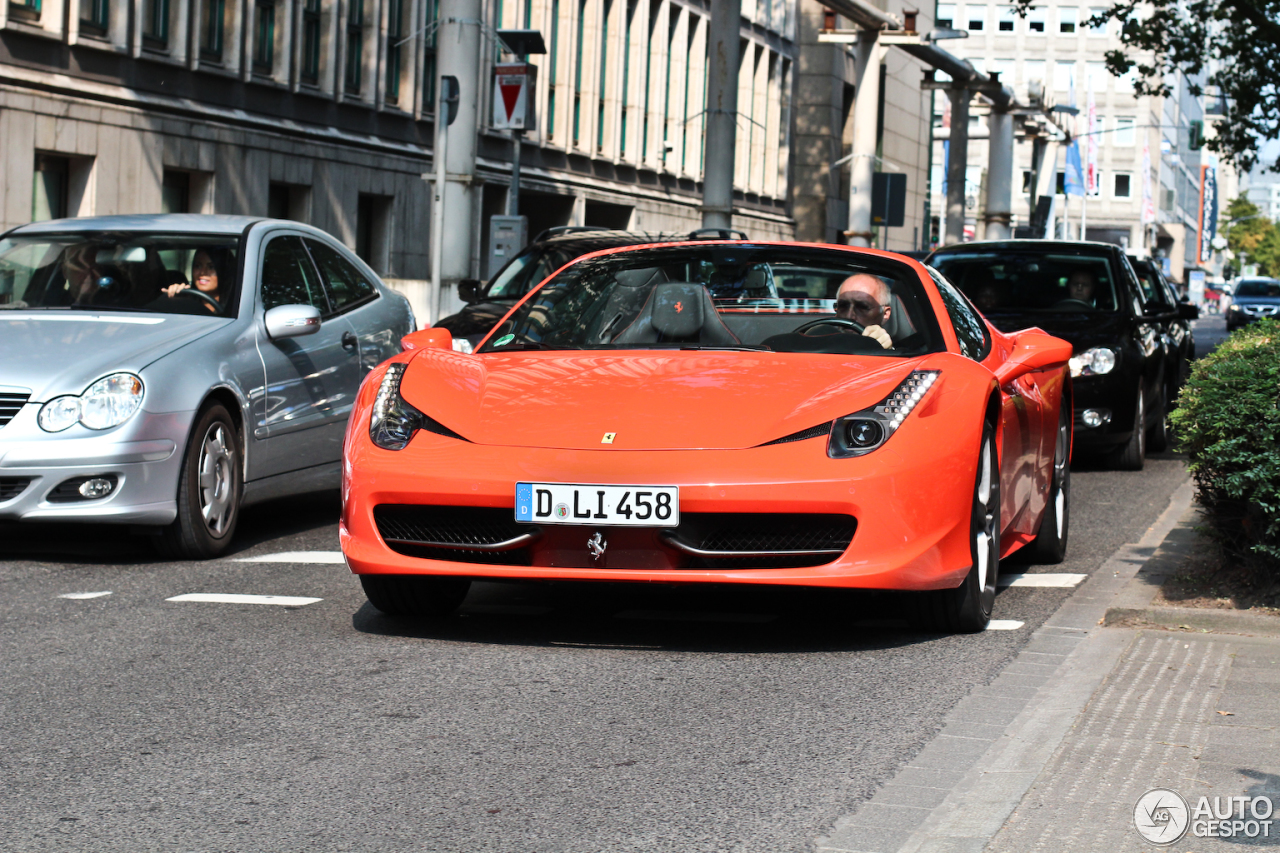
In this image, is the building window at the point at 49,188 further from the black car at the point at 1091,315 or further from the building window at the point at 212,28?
the black car at the point at 1091,315

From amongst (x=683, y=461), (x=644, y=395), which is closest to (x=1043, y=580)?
(x=644, y=395)

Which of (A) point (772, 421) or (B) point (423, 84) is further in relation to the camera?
(B) point (423, 84)

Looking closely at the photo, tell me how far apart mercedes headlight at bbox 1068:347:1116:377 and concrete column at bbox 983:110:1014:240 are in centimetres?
4074

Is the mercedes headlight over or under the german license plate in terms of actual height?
over

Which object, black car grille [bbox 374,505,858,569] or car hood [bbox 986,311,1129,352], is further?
car hood [bbox 986,311,1129,352]

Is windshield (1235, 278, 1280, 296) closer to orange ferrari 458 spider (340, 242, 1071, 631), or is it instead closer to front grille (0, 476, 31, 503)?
orange ferrari 458 spider (340, 242, 1071, 631)

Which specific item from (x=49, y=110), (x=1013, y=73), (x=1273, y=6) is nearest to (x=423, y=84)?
(x=49, y=110)

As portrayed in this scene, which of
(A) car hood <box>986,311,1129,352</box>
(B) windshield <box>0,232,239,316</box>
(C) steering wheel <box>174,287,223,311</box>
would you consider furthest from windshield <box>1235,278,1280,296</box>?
(C) steering wheel <box>174,287,223,311</box>

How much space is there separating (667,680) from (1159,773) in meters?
1.60

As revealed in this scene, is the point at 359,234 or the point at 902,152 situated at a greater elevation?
the point at 902,152

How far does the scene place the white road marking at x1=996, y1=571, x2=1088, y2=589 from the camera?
24.5 ft

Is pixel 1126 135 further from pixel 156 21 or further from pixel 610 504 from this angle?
pixel 610 504

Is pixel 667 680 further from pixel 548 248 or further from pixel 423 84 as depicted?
pixel 423 84

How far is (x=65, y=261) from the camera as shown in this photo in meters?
8.89
